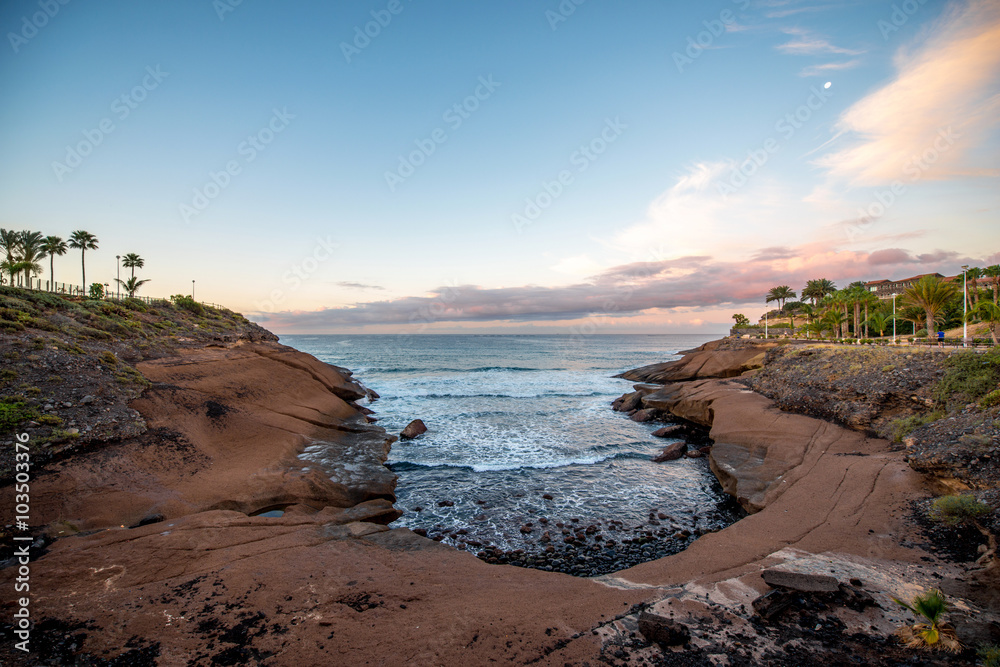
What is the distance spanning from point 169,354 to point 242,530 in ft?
53.0

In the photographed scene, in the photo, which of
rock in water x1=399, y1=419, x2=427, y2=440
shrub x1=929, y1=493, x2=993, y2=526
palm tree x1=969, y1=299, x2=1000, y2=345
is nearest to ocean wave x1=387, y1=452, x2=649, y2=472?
rock in water x1=399, y1=419, x2=427, y2=440

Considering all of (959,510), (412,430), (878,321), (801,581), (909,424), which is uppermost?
(878,321)

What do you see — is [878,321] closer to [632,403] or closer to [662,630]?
[632,403]

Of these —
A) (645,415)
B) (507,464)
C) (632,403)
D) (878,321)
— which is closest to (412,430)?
(507,464)

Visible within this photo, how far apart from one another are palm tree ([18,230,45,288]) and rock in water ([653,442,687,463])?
47.3 m

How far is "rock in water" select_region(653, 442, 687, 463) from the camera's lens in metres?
17.8

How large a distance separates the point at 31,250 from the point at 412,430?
Answer: 42143mm

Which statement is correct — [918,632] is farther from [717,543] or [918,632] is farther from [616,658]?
[616,658]

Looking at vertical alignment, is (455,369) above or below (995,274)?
below

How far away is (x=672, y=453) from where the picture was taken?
17969mm

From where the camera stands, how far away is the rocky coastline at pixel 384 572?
5730mm

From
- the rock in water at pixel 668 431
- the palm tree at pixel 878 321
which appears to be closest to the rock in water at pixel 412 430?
the rock in water at pixel 668 431

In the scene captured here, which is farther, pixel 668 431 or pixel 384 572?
pixel 668 431

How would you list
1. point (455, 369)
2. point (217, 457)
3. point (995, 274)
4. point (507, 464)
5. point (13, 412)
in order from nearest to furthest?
point (13, 412)
point (217, 457)
point (507, 464)
point (995, 274)
point (455, 369)
